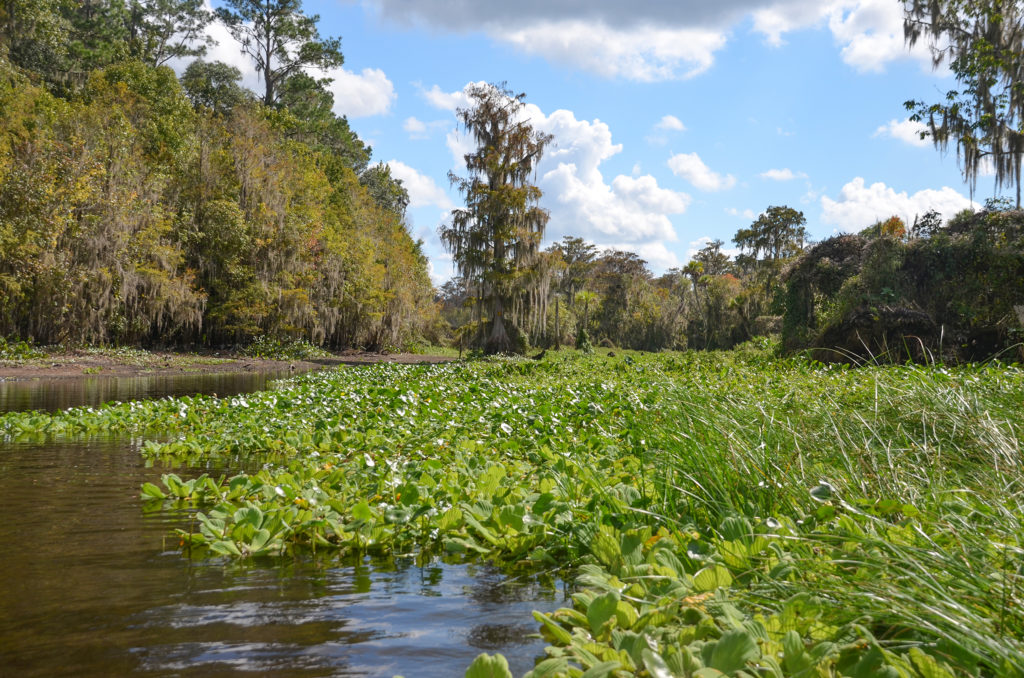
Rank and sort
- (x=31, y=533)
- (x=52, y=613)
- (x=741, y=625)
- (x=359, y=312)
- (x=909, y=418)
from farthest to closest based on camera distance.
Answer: (x=359, y=312)
(x=909, y=418)
(x=31, y=533)
(x=52, y=613)
(x=741, y=625)

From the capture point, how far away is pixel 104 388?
1567 cm

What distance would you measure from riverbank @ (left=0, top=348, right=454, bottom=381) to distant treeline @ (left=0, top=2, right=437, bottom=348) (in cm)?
133

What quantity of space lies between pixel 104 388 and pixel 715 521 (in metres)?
16.8

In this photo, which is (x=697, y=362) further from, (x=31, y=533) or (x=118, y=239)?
(x=118, y=239)

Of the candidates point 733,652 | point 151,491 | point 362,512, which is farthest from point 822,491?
point 151,491

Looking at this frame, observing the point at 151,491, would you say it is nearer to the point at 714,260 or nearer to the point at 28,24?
the point at 28,24

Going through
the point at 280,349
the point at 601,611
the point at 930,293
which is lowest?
the point at 601,611

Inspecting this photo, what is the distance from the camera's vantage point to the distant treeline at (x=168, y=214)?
2195 centimetres

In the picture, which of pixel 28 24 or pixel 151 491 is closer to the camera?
pixel 151 491

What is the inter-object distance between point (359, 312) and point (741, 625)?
3577 centimetres

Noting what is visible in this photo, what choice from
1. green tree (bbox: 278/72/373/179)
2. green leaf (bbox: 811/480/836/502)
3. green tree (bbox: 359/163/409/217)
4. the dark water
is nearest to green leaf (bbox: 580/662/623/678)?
green leaf (bbox: 811/480/836/502)

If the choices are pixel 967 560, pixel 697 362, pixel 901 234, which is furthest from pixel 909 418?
pixel 901 234

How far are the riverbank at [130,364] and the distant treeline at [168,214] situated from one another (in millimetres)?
1331

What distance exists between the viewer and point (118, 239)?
77.8 ft
